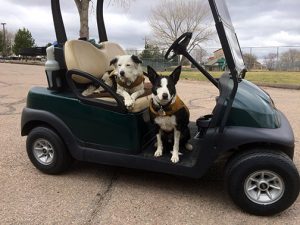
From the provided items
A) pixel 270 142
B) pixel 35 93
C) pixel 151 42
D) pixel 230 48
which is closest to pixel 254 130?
pixel 270 142

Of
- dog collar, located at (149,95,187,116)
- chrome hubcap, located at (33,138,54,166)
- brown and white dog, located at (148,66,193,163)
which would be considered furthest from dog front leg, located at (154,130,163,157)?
chrome hubcap, located at (33,138,54,166)

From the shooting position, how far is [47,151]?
13.0 feet

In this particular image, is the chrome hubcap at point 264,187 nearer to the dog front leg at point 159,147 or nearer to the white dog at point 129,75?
the dog front leg at point 159,147

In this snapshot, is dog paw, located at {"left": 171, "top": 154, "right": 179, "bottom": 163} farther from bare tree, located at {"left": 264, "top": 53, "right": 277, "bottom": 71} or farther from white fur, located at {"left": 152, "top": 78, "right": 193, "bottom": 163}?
bare tree, located at {"left": 264, "top": 53, "right": 277, "bottom": 71}

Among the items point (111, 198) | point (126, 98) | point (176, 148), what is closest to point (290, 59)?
point (126, 98)

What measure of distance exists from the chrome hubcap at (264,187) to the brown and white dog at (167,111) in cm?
66

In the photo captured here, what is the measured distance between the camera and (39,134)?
3.89m

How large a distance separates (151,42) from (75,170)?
32.7 m

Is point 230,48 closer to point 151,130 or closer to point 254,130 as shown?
point 254,130

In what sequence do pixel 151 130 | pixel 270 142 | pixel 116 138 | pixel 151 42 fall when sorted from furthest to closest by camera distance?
1. pixel 151 42
2. pixel 151 130
3. pixel 116 138
4. pixel 270 142

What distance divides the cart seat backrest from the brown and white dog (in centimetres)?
91

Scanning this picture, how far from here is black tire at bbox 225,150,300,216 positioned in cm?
297

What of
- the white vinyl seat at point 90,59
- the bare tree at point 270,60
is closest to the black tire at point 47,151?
the white vinyl seat at point 90,59

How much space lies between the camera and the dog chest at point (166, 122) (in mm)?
3395
